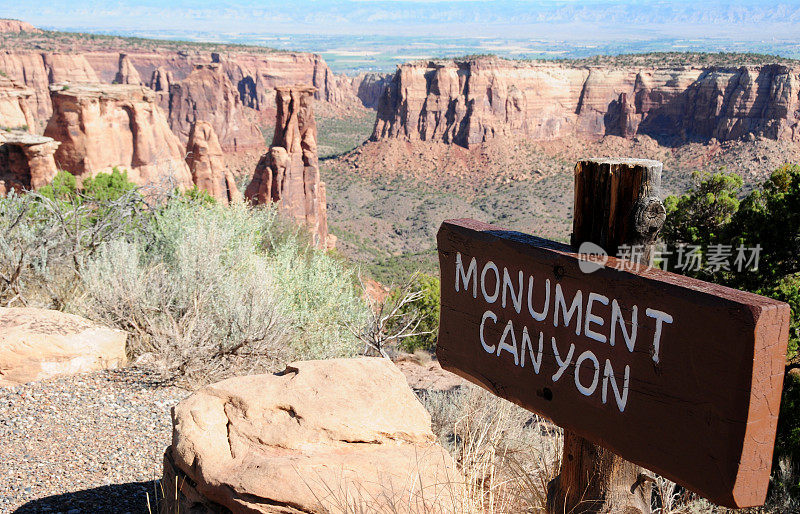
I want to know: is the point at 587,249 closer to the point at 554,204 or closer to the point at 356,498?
the point at 356,498

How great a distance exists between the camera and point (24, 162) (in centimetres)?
1739

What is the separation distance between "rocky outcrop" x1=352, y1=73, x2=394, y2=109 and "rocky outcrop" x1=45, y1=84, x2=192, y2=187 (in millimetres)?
100990

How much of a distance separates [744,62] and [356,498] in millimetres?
74409

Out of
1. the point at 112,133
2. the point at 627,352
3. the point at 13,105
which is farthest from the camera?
the point at 13,105

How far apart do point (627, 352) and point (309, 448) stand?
167 cm

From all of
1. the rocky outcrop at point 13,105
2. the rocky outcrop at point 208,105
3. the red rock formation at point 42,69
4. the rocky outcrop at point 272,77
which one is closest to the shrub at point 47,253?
the rocky outcrop at point 13,105

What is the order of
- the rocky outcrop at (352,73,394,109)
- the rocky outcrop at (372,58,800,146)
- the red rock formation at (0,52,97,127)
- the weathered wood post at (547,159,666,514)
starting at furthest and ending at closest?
1. the rocky outcrop at (352,73,394,109)
2. the rocky outcrop at (372,58,800,146)
3. the red rock formation at (0,52,97,127)
4. the weathered wood post at (547,159,666,514)

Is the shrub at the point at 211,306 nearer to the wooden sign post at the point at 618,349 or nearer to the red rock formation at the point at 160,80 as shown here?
the wooden sign post at the point at 618,349

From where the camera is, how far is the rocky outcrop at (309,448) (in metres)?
2.59

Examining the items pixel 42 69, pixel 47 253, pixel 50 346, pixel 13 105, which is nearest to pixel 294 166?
pixel 13 105

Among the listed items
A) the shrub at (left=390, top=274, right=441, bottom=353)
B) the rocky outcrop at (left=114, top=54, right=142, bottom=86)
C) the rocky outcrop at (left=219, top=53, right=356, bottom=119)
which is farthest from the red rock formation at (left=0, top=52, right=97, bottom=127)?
the shrub at (left=390, top=274, right=441, bottom=353)

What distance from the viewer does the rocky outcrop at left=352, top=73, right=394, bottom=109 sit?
12588 centimetres

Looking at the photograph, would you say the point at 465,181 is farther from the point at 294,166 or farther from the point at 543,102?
the point at 294,166

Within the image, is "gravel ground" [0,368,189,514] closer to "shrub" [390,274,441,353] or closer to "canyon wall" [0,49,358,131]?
"shrub" [390,274,441,353]
